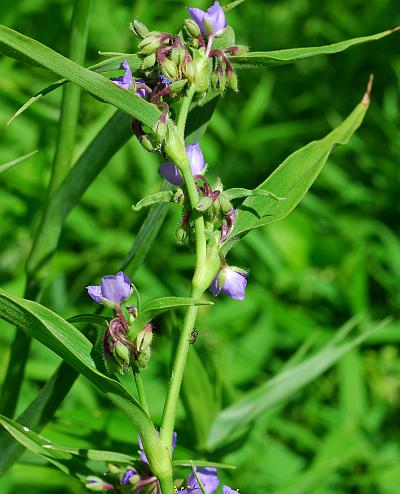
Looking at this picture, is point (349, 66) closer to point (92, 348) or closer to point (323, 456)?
point (323, 456)

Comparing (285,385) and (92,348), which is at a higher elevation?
(285,385)

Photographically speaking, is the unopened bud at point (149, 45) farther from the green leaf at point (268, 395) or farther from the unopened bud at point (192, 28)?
the green leaf at point (268, 395)

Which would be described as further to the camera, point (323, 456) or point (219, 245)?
point (323, 456)

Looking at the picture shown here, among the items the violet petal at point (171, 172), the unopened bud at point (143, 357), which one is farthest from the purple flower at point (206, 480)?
the violet petal at point (171, 172)

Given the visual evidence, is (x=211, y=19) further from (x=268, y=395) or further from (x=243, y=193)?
(x=268, y=395)

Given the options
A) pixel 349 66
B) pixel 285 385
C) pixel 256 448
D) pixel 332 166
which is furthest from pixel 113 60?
pixel 349 66

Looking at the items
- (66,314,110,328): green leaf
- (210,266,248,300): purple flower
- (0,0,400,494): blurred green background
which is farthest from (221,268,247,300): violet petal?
(0,0,400,494): blurred green background
